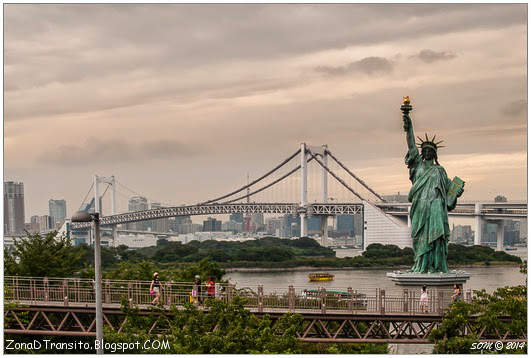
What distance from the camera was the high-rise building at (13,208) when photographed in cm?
7588

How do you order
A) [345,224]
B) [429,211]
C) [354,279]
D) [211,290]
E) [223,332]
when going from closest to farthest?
[223,332] < [211,290] < [429,211] < [354,279] < [345,224]

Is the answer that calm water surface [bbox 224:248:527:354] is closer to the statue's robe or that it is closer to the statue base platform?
the statue's robe

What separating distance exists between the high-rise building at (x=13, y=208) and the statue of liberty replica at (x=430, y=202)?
58.1 m

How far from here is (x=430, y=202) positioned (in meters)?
21.5

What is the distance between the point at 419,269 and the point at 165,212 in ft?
210

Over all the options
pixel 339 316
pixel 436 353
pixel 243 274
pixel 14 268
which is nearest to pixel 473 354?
pixel 436 353

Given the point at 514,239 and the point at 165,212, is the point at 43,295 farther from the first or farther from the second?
the point at 514,239

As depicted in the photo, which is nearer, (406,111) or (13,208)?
(406,111)

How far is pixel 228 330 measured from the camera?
50.3ft

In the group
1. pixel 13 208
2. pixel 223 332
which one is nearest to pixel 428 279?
pixel 223 332

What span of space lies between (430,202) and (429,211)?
0.21 metres

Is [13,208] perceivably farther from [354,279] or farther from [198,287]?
[198,287]

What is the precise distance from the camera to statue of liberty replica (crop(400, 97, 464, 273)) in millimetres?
21188

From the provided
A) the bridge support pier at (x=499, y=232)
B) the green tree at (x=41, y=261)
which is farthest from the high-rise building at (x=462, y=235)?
the green tree at (x=41, y=261)
